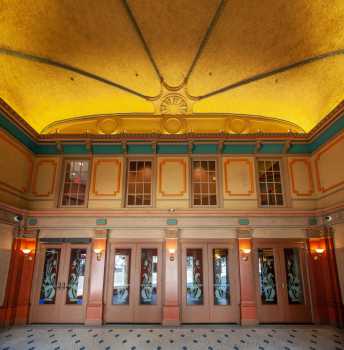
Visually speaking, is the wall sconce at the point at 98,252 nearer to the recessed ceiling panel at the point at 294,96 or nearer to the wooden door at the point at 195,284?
the wooden door at the point at 195,284

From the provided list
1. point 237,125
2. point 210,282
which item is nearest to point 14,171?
point 210,282

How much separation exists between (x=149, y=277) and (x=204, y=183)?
110 inches

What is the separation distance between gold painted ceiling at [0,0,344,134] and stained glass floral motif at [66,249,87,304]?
11.3 ft

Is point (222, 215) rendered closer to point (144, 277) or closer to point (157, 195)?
point (157, 195)

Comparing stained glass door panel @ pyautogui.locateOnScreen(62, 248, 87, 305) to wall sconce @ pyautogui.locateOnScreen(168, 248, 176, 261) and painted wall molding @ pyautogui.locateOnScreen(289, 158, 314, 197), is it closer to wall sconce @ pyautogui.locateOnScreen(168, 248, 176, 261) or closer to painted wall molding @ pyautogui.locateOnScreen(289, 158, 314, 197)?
wall sconce @ pyautogui.locateOnScreen(168, 248, 176, 261)

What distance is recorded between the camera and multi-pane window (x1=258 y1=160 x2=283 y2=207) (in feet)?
23.4

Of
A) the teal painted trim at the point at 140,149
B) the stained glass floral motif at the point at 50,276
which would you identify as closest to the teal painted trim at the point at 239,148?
the teal painted trim at the point at 140,149

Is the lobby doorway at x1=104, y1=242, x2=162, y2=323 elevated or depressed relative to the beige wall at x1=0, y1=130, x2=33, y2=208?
depressed

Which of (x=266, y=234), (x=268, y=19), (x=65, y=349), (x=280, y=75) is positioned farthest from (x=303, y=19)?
(x=65, y=349)

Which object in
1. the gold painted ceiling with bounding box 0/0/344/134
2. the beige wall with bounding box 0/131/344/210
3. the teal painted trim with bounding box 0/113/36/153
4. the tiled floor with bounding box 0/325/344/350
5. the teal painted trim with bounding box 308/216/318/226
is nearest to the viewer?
the gold painted ceiling with bounding box 0/0/344/134

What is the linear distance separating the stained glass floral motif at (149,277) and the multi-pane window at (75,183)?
2222 millimetres

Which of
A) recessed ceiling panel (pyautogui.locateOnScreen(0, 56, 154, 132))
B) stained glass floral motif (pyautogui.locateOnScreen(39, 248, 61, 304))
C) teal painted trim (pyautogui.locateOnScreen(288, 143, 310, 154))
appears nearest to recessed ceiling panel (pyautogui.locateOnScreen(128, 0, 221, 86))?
recessed ceiling panel (pyautogui.locateOnScreen(0, 56, 154, 132))

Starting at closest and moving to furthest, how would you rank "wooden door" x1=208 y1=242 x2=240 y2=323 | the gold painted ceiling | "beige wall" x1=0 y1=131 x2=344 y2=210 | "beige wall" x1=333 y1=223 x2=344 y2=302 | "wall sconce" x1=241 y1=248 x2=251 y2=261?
the gold painted ceiling
"beige wall" x1=333 y1=223 x2=344 y2=302
"wooden door" x1=208 y1=242 x2=240 y2=323
"wall sconce" x1=241 y1=248 x2=251 y2=261
"beige wall" x1=0 y1=131 x2=344 y2=210

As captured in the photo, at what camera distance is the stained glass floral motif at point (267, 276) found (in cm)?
653
